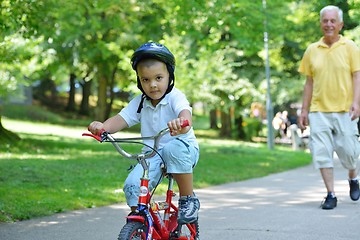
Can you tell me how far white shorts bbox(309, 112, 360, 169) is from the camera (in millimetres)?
8812

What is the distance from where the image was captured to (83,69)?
38.9 meters

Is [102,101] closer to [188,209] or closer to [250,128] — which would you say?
[250,128]

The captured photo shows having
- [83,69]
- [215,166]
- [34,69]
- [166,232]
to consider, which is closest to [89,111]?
[83,69]

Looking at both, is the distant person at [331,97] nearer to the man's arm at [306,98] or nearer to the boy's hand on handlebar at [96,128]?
the man's arm at [306,98]

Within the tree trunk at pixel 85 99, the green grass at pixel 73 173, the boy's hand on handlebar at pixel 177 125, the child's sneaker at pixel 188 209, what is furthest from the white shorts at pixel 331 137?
the tree trunk at pixel 85 99

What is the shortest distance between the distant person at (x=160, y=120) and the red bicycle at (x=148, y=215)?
0.09 m

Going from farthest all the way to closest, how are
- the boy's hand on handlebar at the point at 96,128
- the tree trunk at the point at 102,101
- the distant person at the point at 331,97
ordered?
1. the tree trunk at the point at 102,101
2. the distant person at the point at 331,97
3. the boy's hand on handlebar at the point at 96,128

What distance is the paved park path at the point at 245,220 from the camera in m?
6.99

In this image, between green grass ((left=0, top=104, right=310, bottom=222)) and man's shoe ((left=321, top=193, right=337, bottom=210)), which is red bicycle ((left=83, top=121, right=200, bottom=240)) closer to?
green grass ((left=0, top=104, right=310, bottom=222))

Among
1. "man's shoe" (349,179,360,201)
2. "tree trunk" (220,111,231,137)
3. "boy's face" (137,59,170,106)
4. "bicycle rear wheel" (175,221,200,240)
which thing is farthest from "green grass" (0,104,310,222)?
"tree trunk" (220,111,231,137)

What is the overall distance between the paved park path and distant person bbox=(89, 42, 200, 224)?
5.51 ft

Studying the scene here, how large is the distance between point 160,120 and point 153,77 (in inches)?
12.2

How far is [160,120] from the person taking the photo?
17.3 feet

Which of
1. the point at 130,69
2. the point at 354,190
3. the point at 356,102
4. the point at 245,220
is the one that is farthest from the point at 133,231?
the point at 130,69
